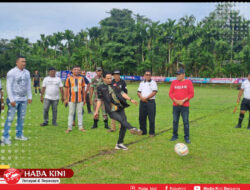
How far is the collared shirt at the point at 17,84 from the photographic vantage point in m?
6.59

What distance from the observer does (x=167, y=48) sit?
51781 millimetres

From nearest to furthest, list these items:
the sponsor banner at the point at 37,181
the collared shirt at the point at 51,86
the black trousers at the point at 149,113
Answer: the sponsor banner at the point at 37,181
the black trousers at the point at 149,113
the collared shirt at the point at 51,86

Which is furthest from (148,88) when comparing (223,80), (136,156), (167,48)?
(167,48)

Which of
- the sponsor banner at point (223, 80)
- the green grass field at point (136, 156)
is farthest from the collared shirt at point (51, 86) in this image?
the sponsor banner at point (223, 80)

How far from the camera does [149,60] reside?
50.9 m

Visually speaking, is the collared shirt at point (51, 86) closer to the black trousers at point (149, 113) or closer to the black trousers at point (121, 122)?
the black trousers at point (149, 113)

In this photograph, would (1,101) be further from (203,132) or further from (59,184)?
(203,132)

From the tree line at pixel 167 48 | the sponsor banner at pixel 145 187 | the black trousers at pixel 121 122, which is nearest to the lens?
the sponsor banner at pixel 145 187

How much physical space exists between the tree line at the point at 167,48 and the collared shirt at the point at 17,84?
137 feet

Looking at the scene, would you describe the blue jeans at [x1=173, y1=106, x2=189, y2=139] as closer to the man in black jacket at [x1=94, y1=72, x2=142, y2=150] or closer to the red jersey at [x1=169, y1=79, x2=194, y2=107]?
the red jersey at [x1=169, y1=79, x2=194, y2=107]

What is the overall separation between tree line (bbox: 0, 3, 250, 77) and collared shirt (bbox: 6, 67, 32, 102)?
137 feet

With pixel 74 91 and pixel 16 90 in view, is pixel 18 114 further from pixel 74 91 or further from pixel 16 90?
pixel 74 91

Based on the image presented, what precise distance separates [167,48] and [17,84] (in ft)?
155

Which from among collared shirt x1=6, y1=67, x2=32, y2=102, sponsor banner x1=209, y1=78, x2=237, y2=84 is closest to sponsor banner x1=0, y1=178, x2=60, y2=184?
collared shirt x1=6, y1=67, x2=32, y2=102
